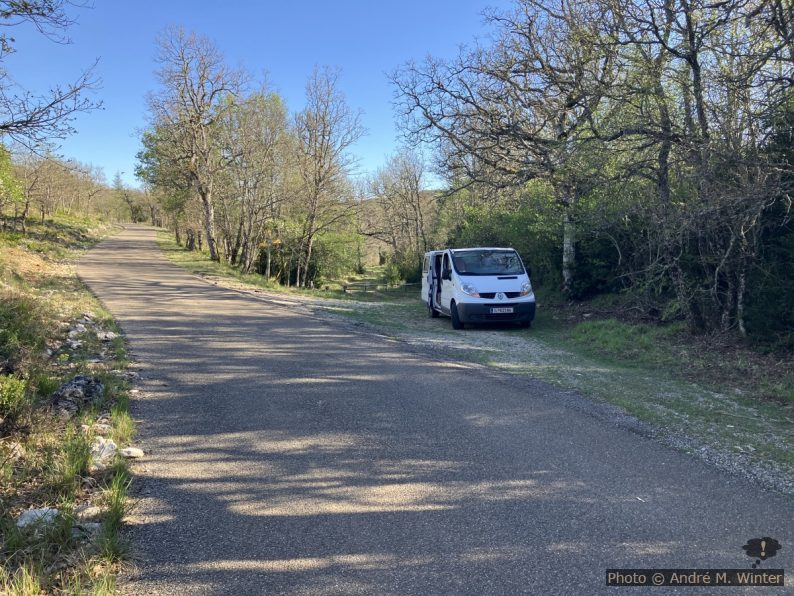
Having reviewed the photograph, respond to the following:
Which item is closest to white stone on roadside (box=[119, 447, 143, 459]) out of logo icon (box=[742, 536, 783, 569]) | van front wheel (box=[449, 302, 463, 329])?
logo icon (box=[742, 536, 783, 569])

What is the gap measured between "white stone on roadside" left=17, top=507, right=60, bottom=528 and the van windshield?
10.6m

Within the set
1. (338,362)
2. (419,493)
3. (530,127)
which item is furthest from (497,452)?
(530,127)

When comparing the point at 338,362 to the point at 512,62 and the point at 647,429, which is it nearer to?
the point at 647,429

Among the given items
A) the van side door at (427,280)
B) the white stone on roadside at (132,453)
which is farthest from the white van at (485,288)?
the white stone on roadside at (132,453)

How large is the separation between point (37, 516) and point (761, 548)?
175 inches

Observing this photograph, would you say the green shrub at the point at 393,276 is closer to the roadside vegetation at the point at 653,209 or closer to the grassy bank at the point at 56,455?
the roadside vegetation at the point at 653,209

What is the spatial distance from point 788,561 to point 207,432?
14.9 feet

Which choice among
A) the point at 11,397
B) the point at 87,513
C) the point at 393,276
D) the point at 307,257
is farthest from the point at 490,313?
the point at 393,276

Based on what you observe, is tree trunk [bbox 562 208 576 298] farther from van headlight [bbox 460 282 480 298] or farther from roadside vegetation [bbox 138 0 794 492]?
van headlight [bbox 460 282 480 298]

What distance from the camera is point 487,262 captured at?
1348 centimetres

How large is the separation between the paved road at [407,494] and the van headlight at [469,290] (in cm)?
564

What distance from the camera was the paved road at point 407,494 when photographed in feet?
9.64

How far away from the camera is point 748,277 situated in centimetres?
987

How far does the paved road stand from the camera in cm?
294
